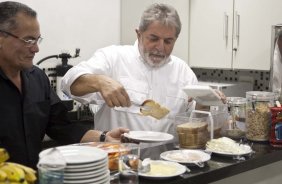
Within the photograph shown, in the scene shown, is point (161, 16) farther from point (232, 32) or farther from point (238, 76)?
point (238, 76)

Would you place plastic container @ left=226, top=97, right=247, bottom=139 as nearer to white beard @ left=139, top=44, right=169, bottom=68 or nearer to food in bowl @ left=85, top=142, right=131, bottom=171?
white beard @ left=139, top=44, right=169, bottom=68

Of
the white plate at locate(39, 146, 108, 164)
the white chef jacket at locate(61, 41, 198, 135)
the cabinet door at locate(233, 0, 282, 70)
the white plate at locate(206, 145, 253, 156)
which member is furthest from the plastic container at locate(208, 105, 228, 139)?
the cabinet door at locate(233, 0, 282, 70)

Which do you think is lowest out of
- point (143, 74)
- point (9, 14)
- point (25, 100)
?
point (25, 100)

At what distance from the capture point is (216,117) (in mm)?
1674

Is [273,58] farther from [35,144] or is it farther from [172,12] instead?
[35,144]

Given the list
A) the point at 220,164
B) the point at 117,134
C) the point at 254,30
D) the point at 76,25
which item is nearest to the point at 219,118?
the point at 220,164

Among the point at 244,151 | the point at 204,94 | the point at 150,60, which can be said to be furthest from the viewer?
the point at 150,60

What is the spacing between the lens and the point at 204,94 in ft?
Result: 5.36

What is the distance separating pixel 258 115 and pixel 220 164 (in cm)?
40

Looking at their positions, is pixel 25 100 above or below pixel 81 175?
above

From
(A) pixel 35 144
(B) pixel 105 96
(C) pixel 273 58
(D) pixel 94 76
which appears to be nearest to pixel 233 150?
(B) pixel 105 96

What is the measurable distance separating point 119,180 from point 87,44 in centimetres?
209

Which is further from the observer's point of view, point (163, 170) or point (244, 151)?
point (244, 151)

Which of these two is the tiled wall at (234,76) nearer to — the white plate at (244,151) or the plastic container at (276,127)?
the plastic container at (276,127)
